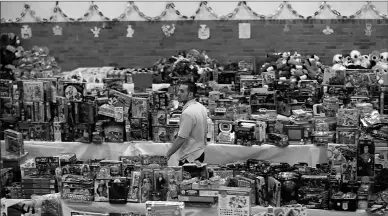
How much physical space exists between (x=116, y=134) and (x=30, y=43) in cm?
626

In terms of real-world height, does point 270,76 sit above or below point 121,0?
below

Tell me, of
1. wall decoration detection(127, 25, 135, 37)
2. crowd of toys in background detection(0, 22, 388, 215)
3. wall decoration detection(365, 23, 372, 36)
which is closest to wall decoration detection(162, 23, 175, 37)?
wall decoration detection(127, 25, 135, 37)

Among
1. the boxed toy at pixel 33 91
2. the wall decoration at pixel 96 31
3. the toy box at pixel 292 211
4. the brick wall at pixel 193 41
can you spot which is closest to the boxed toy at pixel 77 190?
the toy box at pixel 292 211

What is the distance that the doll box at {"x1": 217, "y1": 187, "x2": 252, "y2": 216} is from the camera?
15.3 feet

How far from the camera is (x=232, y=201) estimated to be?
470 cm

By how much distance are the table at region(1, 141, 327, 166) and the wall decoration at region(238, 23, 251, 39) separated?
5173 millimetres

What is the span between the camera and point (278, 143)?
7391mm

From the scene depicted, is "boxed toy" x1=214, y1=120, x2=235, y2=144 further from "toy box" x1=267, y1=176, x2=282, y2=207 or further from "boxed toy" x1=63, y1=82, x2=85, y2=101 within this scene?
"toy box" x1=267, y1=176, x2=282, y2=207

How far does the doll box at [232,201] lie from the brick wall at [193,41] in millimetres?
7802

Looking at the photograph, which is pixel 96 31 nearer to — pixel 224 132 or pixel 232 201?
pixel 224 132

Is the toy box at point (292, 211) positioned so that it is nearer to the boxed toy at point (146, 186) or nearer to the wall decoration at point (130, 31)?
the boxed toy at point (146, 186)

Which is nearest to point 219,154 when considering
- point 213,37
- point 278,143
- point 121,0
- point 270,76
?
point 278,143

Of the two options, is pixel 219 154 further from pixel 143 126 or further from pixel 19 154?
pixel 19 154

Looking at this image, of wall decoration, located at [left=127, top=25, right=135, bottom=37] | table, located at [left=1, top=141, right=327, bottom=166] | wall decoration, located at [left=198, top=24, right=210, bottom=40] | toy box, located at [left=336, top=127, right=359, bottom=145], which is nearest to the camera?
toy box, located at [left=336, top=127, right=359, bottom=145]
